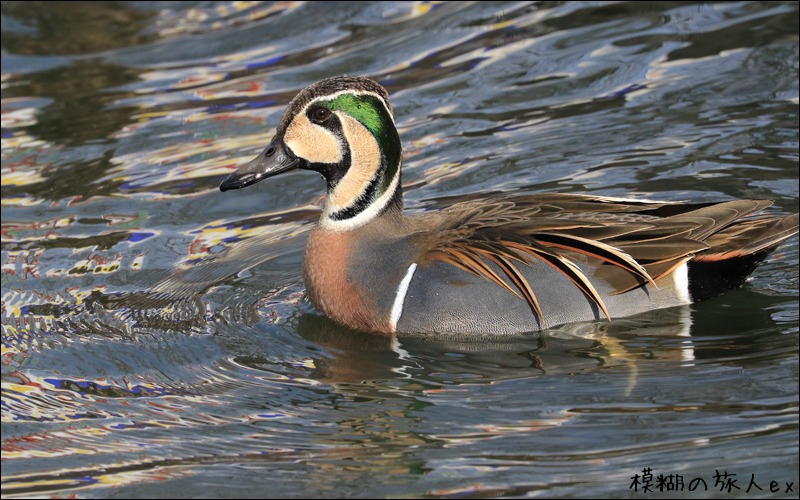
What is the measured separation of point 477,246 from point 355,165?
0.90 metres

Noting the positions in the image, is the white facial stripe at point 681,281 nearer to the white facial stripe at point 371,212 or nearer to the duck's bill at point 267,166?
the white facial stripe at point 371,212

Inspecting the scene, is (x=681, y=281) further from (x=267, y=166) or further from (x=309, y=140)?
(x=267, y=166)

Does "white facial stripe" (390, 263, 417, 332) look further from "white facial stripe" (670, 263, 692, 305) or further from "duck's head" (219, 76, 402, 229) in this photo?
"white facial stripe" (670, 263, 692, 305)

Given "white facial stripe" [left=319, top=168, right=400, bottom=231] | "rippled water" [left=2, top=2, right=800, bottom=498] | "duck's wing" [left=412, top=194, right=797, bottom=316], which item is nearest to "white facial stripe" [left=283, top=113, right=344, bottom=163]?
"white facial stripe" [left=319, top=168, right=400, bottom=231]

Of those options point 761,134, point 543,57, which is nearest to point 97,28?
point 543,57

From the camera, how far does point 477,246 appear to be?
688cm

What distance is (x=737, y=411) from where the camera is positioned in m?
5.80

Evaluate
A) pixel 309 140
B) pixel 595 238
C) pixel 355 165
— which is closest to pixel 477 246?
pixel 595 238

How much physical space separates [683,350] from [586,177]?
8.45ft

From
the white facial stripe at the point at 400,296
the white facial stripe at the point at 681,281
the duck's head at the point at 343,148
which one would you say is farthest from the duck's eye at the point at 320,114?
the white facial stripe at the point at 681,281

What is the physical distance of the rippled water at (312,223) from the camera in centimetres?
571

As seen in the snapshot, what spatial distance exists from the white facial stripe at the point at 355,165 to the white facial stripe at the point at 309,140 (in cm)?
9

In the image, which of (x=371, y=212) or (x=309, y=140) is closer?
(x=309, y=140)

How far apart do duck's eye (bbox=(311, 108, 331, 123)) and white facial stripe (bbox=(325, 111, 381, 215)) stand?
0.19 ft
